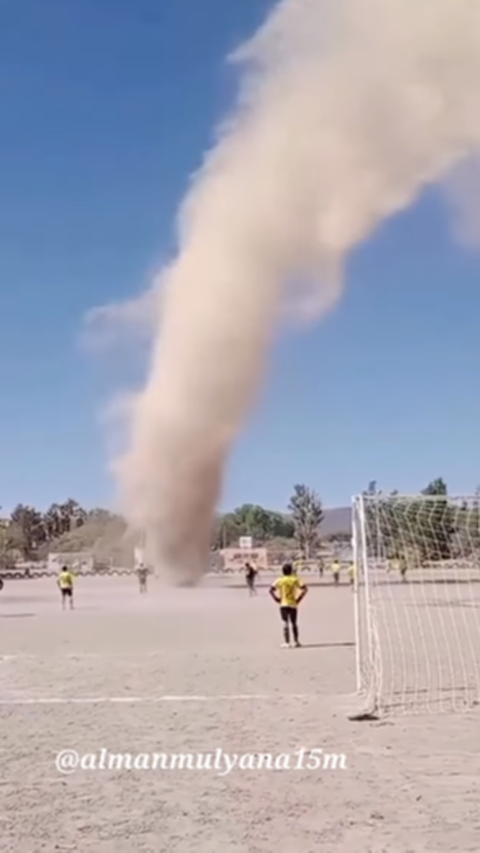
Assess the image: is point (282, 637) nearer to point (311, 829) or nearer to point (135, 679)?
point (135, 679)

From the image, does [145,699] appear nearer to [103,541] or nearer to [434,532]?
[434,532]

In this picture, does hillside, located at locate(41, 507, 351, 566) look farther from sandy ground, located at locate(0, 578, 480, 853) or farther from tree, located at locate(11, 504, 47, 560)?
sandy ground, located at locate(0, 578, 480, 853)

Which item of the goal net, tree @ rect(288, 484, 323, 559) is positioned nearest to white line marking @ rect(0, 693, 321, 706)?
the goal net

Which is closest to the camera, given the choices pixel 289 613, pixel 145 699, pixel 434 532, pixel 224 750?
pixel 224 750

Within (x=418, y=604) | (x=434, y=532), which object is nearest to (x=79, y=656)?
(x=434, y=532)

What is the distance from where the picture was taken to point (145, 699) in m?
11.8

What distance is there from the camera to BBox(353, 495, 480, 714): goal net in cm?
1225

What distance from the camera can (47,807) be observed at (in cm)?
705

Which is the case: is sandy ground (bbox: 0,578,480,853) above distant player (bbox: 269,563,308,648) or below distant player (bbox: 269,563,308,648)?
below

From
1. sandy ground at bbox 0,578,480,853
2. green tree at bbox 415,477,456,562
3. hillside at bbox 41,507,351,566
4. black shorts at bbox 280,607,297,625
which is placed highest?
hillside at bbox 41,507,351,566

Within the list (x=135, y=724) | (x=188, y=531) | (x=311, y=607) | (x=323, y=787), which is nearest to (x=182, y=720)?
(x=135, y=724)

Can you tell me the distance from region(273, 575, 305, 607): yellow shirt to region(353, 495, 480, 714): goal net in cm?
116

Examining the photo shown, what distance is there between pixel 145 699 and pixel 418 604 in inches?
750

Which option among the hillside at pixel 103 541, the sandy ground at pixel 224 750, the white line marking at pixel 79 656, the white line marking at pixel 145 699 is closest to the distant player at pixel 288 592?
the sandy ground at pixel 224 750
